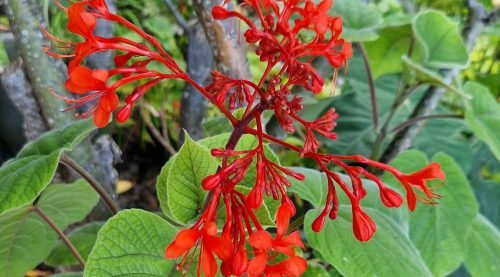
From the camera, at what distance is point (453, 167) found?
1077mm

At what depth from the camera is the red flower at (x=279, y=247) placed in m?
0.48

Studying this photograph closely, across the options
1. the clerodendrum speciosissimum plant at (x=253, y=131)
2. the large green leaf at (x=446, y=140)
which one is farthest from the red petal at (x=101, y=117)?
the large green leaf at (x=446, y=140)

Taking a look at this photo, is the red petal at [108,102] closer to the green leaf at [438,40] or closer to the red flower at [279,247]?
the red flower at [279,247]

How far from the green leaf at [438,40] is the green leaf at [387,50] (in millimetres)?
161

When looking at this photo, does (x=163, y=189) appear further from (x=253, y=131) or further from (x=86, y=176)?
(x=253, y=131)

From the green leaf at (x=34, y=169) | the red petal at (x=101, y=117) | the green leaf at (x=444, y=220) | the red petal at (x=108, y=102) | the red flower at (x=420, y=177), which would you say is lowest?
the green leaf at (x=444, y=220)

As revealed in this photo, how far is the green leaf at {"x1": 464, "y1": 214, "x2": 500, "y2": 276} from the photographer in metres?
1.01

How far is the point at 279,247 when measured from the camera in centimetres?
50

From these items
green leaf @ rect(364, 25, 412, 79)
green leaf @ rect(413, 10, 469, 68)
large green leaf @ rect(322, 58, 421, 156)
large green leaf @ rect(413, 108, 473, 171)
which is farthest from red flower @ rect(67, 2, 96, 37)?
large green leaf @ rect(413, 108, 473, 171)

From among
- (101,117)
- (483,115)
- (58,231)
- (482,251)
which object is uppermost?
(101,117)

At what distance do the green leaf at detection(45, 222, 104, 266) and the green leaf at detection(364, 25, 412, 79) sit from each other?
805 millimetres

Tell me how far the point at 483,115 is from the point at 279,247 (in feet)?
2.56

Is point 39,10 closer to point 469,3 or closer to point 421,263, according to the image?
point 421,263

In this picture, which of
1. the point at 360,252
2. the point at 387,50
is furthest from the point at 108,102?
the point at 387,50
